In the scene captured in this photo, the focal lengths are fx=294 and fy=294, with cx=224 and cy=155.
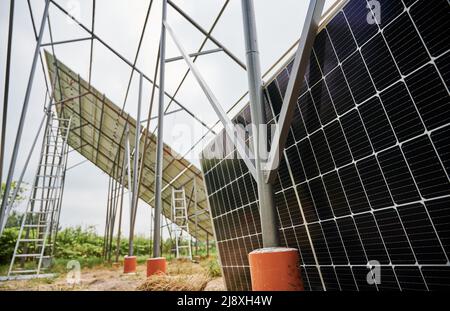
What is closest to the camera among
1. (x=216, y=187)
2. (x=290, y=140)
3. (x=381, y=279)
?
(x=381, y=279)

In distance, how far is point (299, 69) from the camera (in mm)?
2557

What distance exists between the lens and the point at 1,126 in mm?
3342

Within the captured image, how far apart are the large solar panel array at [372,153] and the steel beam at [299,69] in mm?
484

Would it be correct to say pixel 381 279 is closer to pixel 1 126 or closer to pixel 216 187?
pixel 216 187

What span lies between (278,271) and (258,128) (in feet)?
4.25

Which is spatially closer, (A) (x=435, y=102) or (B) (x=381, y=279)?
(A) (x=435, y=102)

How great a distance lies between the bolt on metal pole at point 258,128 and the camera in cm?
272

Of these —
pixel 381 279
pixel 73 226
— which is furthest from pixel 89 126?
pixel 381 279

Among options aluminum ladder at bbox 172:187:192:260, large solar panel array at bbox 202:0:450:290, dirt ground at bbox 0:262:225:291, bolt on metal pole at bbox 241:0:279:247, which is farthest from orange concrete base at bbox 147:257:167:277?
aluminum ladder at bbox 172:187:192:260

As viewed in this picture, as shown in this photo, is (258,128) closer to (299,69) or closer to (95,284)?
(299,69)

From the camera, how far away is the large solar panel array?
2125 millimetres

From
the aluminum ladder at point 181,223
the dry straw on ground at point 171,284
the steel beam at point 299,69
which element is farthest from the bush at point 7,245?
the steel beam at point 299,69

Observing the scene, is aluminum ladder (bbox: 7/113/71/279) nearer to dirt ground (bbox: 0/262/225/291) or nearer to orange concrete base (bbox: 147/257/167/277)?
dirt ground (bbox: 0/262/225/291)

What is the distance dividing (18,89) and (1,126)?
137 inches
